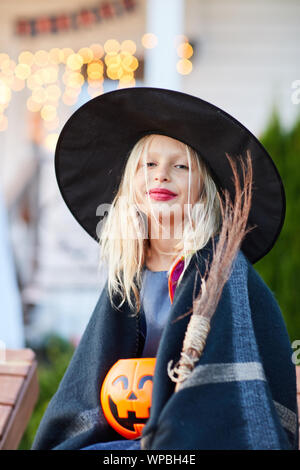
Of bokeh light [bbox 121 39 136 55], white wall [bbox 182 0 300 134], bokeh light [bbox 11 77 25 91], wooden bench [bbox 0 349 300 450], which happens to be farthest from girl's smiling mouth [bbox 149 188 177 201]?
bokeh light [bbox 11 77 25 91]

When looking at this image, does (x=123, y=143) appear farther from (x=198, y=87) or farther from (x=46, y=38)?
(x=46, y=38)

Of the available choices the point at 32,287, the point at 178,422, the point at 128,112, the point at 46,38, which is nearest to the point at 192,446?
the point at 178,422

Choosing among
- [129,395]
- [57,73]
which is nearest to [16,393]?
[129,395]

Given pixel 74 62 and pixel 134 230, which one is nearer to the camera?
pixel 134 230

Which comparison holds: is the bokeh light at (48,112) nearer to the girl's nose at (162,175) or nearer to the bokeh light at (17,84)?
the bokeh light at (17,84)

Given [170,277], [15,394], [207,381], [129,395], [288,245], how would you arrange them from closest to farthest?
[207,381]
[129,395]
[170,277]
[15,394]
[288,245]

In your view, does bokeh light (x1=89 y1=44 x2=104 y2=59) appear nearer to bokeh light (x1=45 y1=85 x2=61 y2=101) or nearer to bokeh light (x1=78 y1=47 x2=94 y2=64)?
bokeh light (x1=78 y1=47 x2=94 y2=64)

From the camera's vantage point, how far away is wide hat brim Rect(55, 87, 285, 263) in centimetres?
164

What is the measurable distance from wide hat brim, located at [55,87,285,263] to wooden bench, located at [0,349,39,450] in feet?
2.53

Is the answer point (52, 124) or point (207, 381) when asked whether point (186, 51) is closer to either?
point (52, 124)

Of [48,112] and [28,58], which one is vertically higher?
[28,58]

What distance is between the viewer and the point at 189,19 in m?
4.68

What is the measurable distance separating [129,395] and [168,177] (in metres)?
0.74

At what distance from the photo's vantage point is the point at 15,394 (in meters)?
2.17
